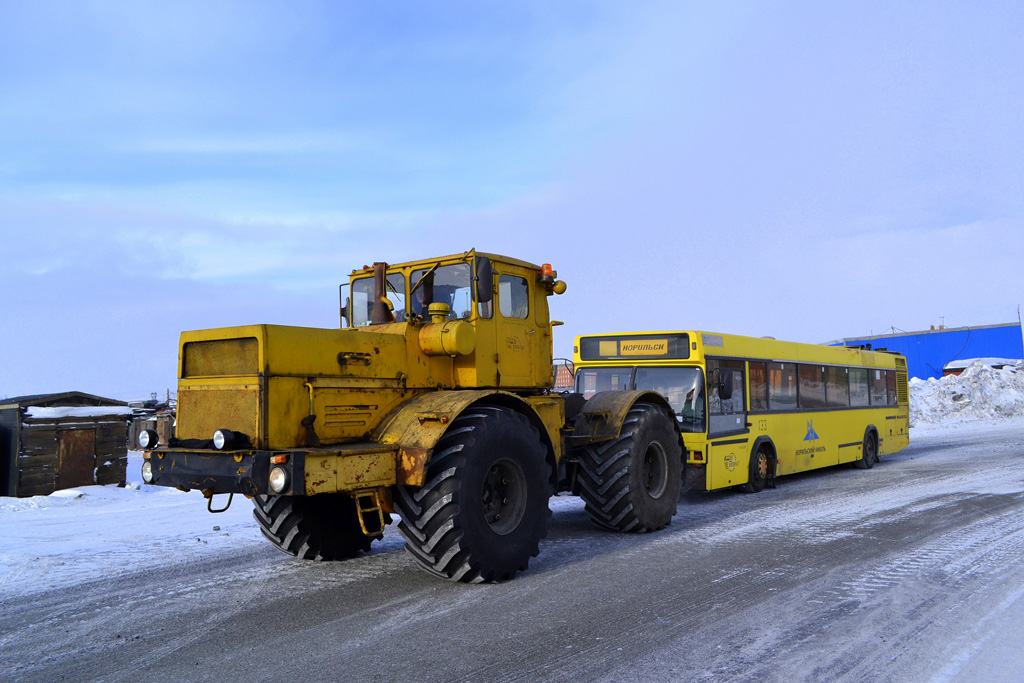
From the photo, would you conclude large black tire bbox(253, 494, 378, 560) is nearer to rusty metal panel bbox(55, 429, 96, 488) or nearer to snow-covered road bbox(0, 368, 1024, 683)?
snow-covered road bbox(0, 368, 1024, 683)

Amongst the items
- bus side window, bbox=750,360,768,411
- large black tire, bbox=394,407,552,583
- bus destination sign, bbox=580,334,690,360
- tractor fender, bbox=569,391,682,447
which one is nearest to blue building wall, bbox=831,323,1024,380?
bus side window, bbox=750,360,768,411

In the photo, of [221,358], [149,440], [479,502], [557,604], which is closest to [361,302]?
[221,358]

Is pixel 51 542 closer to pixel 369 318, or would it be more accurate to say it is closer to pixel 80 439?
pixel 369 318

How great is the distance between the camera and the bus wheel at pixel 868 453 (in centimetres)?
1662

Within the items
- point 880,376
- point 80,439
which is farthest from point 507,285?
point 880,376

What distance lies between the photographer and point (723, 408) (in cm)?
1166

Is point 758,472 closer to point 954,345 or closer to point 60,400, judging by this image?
point 60,400

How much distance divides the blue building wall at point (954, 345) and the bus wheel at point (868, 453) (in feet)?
134

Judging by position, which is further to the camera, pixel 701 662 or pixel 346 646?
pixel 346 646

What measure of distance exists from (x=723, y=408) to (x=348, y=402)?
6.95 m

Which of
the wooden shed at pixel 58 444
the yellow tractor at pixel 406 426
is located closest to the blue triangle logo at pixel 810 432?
the yellow tractor at pixel 406 426

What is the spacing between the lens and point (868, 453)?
55.3 ft

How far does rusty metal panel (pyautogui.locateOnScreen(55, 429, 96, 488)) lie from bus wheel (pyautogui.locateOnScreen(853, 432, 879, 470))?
15048 millimetres

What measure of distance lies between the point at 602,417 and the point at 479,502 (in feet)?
9.53
